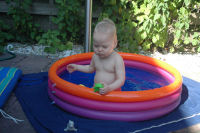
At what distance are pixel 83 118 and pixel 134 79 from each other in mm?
1514

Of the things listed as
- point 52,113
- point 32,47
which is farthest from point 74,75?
point 32,47

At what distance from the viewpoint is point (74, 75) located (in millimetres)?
3281

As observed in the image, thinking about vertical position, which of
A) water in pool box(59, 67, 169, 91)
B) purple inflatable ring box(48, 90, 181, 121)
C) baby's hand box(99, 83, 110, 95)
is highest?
baby's hand box(99, 83, 110, 95)

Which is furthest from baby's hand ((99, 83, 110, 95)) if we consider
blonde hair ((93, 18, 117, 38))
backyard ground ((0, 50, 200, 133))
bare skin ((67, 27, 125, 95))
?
backyard ground ((0, 50, 200, 133))

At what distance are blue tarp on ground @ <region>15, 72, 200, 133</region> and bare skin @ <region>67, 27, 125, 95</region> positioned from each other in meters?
0.33

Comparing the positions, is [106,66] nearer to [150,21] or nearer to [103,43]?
[103,43]

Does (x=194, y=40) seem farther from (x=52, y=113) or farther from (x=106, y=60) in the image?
(x=52, y=113)

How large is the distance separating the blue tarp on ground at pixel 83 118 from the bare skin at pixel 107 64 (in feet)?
1.08

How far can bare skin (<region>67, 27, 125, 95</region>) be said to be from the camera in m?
2.01

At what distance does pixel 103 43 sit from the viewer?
6.65 feet

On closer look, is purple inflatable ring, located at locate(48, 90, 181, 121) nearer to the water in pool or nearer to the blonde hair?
the blonde hair

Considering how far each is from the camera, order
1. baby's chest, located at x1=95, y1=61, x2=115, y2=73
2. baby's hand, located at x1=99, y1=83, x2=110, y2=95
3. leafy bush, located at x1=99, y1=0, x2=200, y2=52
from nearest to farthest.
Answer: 1. baby's hand, located at x1=99, y1=83, x2=110, y2=95
2. baby's chest, located at x1=95, y1=61, x2=115, y2=73
3. leafy bush, located at x1=99, y1=0, x2=200, y2=52

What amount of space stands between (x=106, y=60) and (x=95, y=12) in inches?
112

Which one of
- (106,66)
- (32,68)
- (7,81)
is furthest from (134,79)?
(7,81)
